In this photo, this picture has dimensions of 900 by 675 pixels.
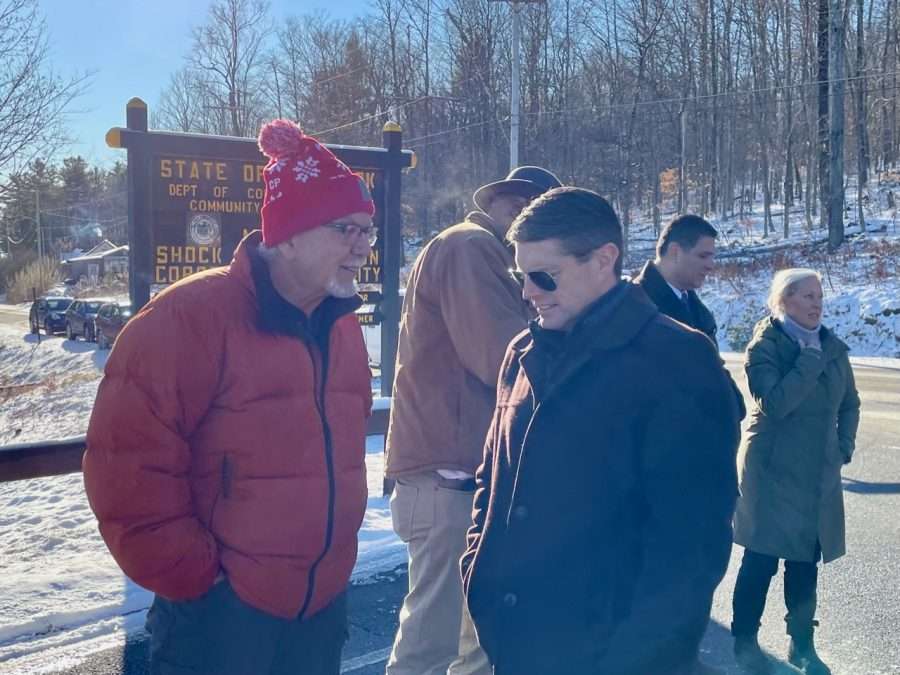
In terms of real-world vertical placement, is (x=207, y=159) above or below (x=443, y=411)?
above

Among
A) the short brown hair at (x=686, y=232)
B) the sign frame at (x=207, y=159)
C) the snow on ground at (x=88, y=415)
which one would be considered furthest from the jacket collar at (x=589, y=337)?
the sign frame at (x=207, y=159)

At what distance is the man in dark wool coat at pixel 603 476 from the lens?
1.89m

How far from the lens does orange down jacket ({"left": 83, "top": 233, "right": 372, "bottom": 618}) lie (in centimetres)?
216

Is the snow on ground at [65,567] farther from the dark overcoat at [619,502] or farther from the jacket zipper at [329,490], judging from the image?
the dark overcoat at [619,502]

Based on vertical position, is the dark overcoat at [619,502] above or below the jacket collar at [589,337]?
below

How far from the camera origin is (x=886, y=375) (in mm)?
15117

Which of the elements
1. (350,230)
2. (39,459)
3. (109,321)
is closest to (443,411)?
(350,230)

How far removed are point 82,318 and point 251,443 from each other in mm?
30454

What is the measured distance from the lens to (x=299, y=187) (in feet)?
8.15

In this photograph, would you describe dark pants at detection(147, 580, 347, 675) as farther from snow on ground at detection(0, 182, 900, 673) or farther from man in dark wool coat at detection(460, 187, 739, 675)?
snow on ground at detection(0, 182, 900, 673)

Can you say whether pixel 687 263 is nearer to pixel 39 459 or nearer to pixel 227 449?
pixel 227 449

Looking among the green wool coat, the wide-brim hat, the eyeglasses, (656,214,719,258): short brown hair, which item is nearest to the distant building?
(656,214,719,258): short brown hair

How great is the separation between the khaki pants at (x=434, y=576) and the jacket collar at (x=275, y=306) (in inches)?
36.0

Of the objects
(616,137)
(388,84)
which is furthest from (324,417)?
(388,84)
